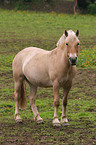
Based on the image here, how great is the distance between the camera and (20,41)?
812 inches

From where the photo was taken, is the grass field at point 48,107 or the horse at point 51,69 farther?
the horse at point 51,69

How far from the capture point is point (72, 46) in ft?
20.7

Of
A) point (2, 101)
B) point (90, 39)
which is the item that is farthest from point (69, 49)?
point (90, 39)

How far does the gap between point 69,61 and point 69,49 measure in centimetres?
24

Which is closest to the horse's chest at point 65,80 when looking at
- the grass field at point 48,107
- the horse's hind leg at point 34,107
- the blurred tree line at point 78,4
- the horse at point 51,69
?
the horse at point 51,69

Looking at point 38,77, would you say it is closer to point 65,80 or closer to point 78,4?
point 65,80

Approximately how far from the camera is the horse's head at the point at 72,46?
6177 mm

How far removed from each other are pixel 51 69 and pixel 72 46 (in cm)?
79

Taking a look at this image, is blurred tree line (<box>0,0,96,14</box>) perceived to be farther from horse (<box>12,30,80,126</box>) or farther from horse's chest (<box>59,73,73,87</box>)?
horse's chest (<box>59,73,73,87</box>)

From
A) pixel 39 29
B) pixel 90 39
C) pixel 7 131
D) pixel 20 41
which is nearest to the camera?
pixel 7 131

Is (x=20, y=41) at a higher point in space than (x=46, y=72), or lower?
lower

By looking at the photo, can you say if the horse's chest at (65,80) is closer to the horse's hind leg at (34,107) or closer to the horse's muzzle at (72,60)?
the horse's muzzle at (72,60)

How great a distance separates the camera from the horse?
21.1 ft

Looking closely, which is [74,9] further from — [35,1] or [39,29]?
[39,29]
